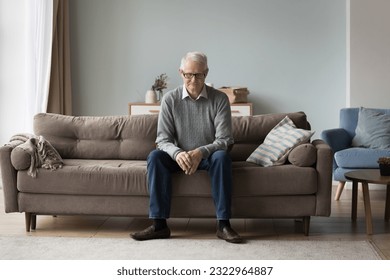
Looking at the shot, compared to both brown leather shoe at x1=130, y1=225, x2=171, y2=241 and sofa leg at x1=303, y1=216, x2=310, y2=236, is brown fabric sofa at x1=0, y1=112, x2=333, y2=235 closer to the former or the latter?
sofa leg at x1=303, y1=216, x2=310, y2=236

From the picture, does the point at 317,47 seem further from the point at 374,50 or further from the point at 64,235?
the point at 64,235

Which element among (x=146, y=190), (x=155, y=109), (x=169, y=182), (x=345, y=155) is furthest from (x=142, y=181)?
(x=155, y=109)

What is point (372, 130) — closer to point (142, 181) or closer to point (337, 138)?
point (337, 138)

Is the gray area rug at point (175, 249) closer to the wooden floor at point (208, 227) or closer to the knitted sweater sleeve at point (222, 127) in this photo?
the wooden floor at point (208, 227)

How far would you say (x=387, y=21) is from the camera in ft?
19.9

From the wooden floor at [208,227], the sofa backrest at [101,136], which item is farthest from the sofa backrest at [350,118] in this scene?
the sofa backrest at [101,136]

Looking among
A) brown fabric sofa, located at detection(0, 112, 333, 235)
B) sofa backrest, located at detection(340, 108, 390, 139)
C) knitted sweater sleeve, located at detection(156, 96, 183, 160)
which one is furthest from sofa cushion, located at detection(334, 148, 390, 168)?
knitted sweater sleeve, located at detection(156, 96, 183, 160)

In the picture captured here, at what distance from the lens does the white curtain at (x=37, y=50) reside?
6062 millimetres

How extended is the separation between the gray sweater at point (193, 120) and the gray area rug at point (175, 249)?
637 mm

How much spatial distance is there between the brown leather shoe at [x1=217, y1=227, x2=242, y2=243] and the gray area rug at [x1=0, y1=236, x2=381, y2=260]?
0.03 meters

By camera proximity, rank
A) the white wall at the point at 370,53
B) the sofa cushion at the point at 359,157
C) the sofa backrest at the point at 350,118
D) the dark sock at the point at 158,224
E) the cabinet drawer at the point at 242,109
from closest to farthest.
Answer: the dark sock at the point at 158,224 → the sofa cushion at the point at 359,157 → the sofa backrest at the point at 350,118 → the white wall at the point at 370,53 → the cabinet drawer at the point at 242,109

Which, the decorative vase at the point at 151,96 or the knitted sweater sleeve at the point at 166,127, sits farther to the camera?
the decorative vase at the point at 151,96

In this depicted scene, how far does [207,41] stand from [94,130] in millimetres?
2293

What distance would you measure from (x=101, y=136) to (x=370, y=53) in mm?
2843
